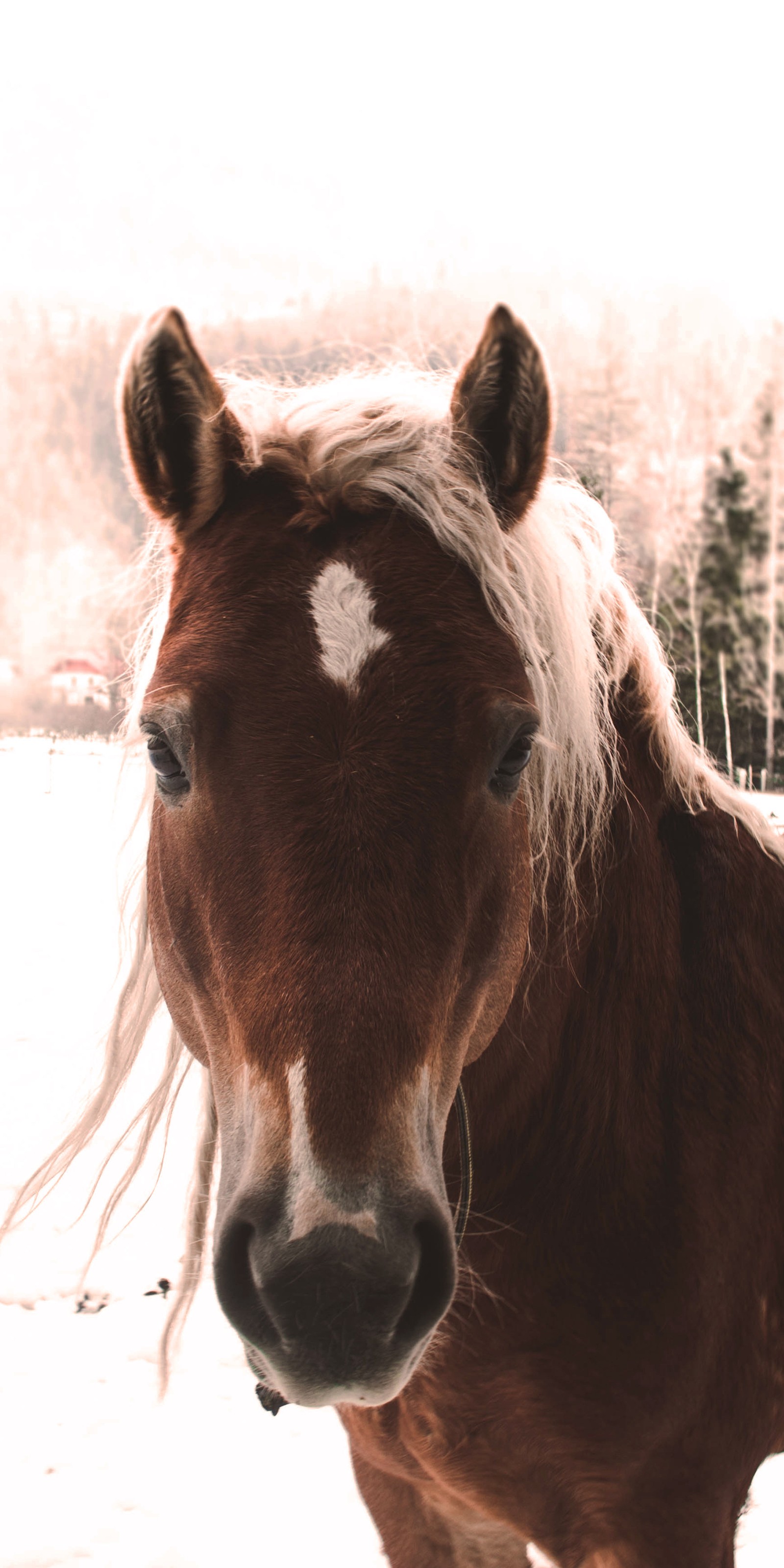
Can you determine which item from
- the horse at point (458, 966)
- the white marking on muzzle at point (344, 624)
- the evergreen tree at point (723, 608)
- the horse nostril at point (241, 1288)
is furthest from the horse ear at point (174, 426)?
the evergreen tree at point (723, 608)

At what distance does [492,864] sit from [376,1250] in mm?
540

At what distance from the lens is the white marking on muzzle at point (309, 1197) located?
0.94 metres

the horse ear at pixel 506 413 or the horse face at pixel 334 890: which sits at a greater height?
the horse ear at pixel 506 413

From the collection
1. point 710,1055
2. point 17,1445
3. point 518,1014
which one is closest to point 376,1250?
point 518,1014

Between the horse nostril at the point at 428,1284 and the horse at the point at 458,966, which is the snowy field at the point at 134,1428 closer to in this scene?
the horse at the point at 458,966

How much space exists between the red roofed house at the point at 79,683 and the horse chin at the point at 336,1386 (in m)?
1.32

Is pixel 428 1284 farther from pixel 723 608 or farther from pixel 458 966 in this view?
pixel 723 608

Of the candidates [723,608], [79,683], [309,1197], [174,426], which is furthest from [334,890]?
[723,608]

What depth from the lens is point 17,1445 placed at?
3.03 meters

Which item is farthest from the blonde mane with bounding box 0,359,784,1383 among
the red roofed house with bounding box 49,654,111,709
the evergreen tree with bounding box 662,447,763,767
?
the evergreen tree with bounding box 662,447,763,767

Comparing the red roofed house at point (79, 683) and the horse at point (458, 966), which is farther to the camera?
the red roofed house at point (79, 683)

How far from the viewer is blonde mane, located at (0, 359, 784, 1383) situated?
1391 millimetres

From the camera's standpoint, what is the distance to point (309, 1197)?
0.95m

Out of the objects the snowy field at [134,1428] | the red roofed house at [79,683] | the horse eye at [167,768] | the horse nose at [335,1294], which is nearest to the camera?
the horse nose at [335,1294]
